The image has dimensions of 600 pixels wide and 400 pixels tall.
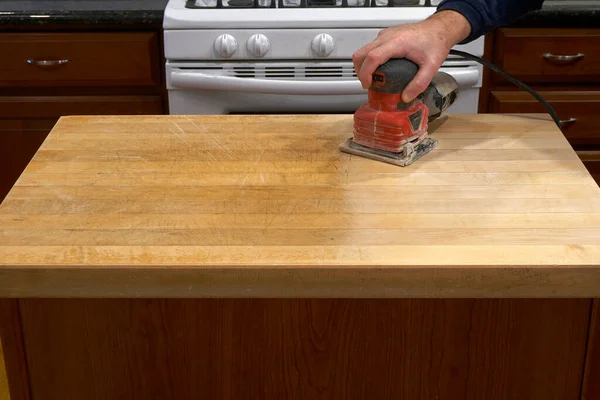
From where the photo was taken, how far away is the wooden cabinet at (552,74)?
7.52 feet

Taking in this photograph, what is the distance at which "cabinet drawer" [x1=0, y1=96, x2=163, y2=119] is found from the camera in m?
2.38

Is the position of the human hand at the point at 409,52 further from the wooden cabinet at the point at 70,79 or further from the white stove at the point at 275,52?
the wooden cabinet at the point at 70,79

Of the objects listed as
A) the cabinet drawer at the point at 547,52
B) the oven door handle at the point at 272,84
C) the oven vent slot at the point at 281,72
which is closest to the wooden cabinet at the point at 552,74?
the cabinet drawer at the point at 547,52

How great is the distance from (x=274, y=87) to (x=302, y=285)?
3.96 ft

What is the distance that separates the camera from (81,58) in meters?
2.31

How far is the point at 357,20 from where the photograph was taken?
2191 millimetres

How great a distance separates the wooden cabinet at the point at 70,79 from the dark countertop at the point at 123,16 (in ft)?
0.12

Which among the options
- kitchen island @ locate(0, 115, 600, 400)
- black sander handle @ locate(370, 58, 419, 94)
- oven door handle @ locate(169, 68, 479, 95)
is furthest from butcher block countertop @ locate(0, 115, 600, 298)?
oven door handle @ locate(169, 68, 479, 95)

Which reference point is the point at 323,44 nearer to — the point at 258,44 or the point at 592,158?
the point at 258,44
